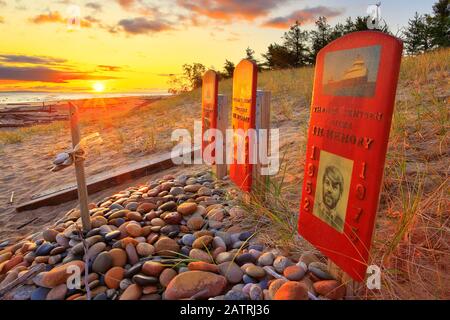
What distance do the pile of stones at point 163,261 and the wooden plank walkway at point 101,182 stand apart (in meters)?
1.35

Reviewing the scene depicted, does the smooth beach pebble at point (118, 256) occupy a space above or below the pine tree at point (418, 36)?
below

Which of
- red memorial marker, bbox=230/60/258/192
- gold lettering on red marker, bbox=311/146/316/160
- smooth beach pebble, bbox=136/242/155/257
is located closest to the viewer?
gold lettering on red marker, bbox=311/146/316/160

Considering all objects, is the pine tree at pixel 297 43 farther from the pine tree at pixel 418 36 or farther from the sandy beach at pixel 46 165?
the sandy beach at pixel 46 165

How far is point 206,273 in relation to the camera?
6.84 feet

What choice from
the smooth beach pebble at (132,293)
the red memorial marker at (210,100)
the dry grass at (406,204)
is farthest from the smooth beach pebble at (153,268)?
the red memorial marker at (210,100)

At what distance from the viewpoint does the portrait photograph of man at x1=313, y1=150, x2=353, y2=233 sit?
186cm

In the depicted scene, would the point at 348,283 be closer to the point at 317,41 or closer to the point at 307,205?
the point at 307,205

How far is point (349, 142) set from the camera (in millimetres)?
1804

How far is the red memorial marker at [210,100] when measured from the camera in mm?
3996

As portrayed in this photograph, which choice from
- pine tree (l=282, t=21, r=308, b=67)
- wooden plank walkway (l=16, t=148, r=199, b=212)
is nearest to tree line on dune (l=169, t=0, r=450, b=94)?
pine tree (l=282, t=21, r=308, b=67)

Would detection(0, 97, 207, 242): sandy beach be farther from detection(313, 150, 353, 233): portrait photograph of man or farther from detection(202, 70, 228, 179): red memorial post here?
detection(313, 150, 353, 233): portrait photograph of man

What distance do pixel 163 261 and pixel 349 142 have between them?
1464 mm
